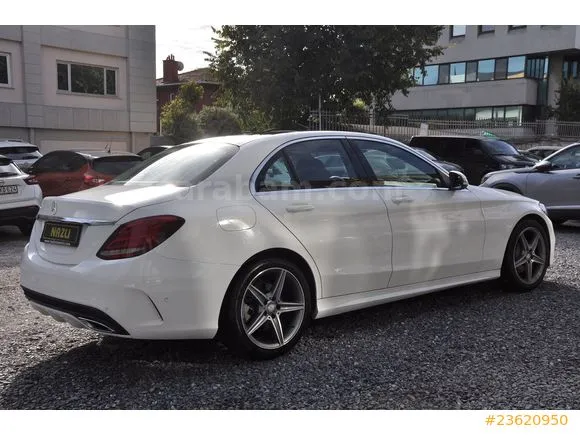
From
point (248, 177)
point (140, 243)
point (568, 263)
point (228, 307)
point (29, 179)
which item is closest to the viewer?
point (140, 243)

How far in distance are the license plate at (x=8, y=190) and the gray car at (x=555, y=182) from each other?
7922 mm

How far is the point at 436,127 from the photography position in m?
25.8

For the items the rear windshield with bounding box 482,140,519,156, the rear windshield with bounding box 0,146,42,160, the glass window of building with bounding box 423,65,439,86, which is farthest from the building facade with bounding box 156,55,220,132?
the rear windshield with bounding box 0,146,42,160

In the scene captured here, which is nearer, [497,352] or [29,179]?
[497,352]

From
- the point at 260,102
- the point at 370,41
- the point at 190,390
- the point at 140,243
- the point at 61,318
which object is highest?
the point at 370,41

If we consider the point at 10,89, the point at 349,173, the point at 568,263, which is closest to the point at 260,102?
the point at 10,89

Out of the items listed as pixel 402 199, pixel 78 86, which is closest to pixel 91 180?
pixel 402 199

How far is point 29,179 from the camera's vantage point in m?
8.77

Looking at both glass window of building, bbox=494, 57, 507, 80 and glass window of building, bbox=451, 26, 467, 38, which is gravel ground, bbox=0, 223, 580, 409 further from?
glass window of building, bbox=451, 26, 467, 38

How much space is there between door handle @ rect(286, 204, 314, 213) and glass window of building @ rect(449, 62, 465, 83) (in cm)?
4009

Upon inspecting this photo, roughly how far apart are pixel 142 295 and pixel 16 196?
6178 mm

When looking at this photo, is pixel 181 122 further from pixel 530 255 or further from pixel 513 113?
pixel 530 255

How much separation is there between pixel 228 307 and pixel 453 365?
5.01 ft

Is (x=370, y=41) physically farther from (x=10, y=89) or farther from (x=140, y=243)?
(x=140, y=243)
